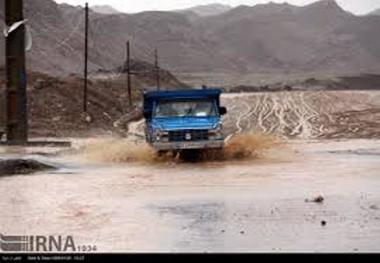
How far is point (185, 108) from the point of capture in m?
26.9

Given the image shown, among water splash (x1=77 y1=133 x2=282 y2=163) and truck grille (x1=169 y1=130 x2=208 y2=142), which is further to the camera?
water splash (x1=77 y1=133 x2=282 y2=163)

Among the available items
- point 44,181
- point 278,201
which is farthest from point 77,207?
point 44,181

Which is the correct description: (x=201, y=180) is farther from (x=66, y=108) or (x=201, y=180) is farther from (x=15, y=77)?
(x=66, y=108)

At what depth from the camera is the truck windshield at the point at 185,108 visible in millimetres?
26781

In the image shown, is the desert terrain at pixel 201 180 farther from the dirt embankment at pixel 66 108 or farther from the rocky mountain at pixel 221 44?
the rocky mountain at pixel 221 44

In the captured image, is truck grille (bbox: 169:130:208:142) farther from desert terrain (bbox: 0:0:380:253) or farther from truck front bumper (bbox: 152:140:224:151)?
desert terrain (bbox: 0:0:380:253)

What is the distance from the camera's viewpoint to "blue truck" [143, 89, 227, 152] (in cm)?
2600

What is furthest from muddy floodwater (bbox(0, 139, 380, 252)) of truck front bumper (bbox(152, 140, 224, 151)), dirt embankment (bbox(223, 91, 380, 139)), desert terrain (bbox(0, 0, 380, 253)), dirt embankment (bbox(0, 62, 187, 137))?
dirt embankment (bbox(0, 62, 187, 137))

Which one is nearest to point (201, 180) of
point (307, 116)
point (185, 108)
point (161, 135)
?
point (161, 135)

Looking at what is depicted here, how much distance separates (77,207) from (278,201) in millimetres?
3427

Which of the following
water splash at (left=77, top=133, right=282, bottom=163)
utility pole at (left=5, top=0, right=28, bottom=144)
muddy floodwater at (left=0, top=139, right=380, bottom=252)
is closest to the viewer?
muddy floodwater at (left=0, top=139, right=380, bottom=252)

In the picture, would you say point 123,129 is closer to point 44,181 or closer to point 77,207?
point 44,181

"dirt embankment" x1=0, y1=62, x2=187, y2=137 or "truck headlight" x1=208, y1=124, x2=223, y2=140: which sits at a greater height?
"truck headlight" x1=208, y1=124, x2=223, y2=140

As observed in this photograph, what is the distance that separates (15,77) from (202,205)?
16.3m
